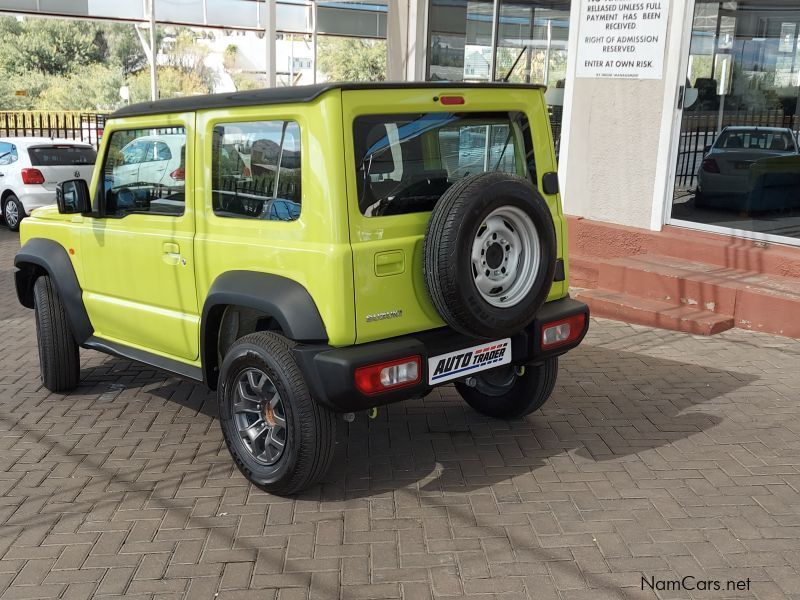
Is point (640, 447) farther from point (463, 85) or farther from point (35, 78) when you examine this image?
point (35, 78)

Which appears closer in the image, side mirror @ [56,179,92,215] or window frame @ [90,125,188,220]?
window frame @ [90,125,188,220]

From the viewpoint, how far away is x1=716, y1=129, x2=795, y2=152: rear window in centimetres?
753

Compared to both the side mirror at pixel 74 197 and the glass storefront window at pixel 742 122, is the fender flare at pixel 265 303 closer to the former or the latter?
the side mirror at pixel 74 197

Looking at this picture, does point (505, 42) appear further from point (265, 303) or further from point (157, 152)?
point (265, 303)

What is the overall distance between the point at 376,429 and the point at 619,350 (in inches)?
97.6

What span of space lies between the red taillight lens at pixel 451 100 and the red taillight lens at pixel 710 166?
4.96 metres

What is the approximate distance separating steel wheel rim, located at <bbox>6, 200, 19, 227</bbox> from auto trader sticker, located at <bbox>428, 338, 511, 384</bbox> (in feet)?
35.6

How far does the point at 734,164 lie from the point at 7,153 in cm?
1073

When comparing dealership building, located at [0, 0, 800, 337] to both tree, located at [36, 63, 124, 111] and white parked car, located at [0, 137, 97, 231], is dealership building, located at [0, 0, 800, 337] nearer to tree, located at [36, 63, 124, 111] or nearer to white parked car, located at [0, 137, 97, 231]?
white parked car, located at [0, 137, 97, 231]

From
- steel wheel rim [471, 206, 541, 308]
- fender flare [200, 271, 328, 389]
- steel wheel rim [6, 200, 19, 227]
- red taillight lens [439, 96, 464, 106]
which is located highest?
Result: red taillight lens [439, 96, 464, 106]

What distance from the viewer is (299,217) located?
12.4 feet

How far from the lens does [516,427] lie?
5039mm

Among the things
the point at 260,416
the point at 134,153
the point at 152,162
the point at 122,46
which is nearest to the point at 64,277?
the point at 134,153

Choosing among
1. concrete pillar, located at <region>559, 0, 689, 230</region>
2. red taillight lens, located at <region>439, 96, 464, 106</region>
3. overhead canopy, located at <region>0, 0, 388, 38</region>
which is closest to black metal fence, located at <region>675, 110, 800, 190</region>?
concrete pillar, located at <region>559, 0, 689, 230</region>
